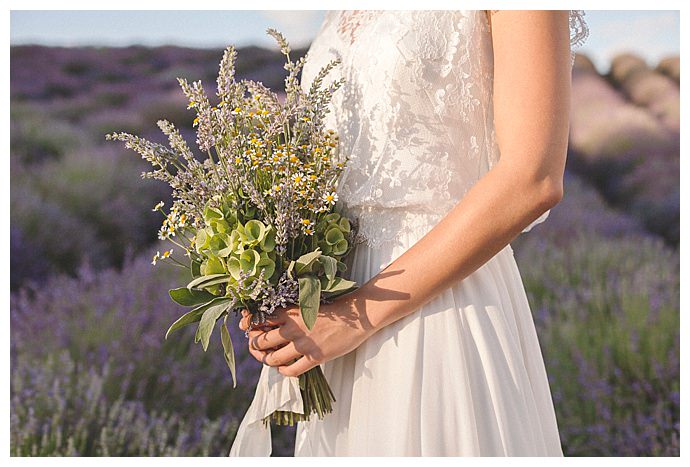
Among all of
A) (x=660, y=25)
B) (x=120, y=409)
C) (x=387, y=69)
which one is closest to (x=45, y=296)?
(x=120, y=409)

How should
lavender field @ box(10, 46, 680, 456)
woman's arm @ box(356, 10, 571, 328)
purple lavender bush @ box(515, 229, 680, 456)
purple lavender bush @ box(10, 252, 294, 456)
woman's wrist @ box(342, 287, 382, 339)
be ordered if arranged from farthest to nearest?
1. purple lavender bush @ box(515, 229, 680, 456)
2. lavender field @ box(10, 46, 680, 456)
3. purple lavender bush @ box(10, 252, 294, 456)
4. woman's wrist @ box(342, 287, 382, 339)
5. woman's arm @ box(356, 10, 571, 328)

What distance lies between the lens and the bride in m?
1.09

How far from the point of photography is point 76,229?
3277 millimetres

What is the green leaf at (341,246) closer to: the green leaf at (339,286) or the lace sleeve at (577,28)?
the green leaf at (339,286)

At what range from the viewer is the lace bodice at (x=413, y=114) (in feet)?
3.95

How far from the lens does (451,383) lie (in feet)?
3.83

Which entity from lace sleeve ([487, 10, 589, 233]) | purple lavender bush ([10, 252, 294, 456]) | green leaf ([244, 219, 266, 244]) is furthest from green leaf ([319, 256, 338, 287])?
purple lavender bush ([10, 252, 294, 456])

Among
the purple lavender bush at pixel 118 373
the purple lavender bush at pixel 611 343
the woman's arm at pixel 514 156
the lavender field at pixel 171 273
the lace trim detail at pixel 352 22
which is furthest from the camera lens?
the purple lavender bush at pixel 611 343

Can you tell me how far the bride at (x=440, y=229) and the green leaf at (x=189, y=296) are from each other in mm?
86

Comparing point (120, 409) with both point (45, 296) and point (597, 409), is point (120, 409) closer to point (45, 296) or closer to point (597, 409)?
point (45, 296)

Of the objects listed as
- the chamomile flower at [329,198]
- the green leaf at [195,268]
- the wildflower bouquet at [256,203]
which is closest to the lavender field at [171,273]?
the green leaf at [195,268]

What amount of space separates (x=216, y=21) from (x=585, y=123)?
7.07ft

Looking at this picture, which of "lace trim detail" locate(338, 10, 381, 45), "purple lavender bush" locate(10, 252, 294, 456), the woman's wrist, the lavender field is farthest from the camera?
the lavender field

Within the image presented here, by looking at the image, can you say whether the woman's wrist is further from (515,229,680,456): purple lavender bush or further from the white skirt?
(515,229,680,456): purple lavender bush
